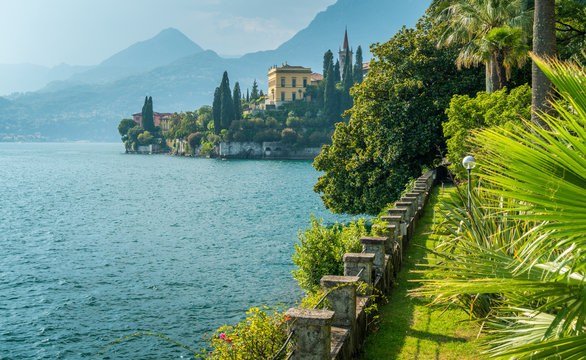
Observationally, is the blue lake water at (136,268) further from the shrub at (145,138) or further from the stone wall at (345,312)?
the shrub at (145,138)

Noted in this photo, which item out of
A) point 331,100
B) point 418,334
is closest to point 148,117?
point 331,100

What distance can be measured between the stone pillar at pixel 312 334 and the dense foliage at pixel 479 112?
49.6 ft

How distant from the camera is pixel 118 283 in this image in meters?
20.7

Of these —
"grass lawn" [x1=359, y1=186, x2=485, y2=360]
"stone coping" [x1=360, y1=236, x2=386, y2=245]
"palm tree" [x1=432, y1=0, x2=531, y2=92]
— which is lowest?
"grass lawn" [x1=359, y1=186, x2=485, y2=360]

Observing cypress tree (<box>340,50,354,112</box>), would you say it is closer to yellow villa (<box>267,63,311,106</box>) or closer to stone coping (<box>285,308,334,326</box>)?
yellow villa (<box>267,63,311,106</box>)

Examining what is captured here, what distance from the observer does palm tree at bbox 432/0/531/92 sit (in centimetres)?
2144

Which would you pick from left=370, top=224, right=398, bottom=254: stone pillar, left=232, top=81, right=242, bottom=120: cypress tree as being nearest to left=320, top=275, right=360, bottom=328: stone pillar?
left=370, top=224, right=398, bottom=254: stone pillar

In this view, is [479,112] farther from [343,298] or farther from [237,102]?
[237,102]

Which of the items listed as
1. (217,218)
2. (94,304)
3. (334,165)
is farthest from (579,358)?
(217,218)

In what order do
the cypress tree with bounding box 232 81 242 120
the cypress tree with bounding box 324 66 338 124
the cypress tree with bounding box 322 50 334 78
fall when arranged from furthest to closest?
1. the cypress tree with bounding box 232 81 242 120
2. the cypress tree with bounding box 324 66 338 124
3. the cypress tree with bounding box 322 50 334 78

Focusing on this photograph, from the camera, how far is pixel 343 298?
6961mm

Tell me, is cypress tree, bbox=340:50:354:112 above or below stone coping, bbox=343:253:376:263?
above

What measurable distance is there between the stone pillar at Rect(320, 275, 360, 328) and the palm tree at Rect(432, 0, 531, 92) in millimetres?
17812

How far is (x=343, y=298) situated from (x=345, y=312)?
20cm
